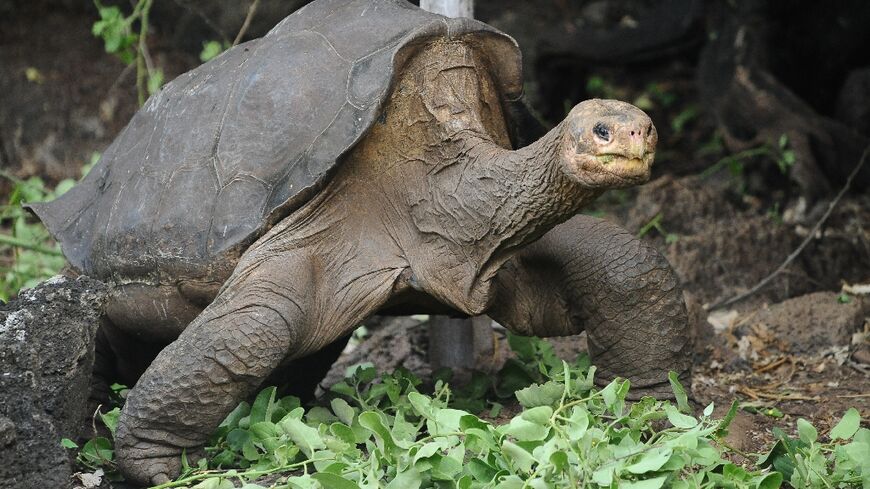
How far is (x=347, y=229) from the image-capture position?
3.72 meters

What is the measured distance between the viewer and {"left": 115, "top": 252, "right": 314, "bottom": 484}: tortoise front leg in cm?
339

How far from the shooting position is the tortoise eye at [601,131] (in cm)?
300

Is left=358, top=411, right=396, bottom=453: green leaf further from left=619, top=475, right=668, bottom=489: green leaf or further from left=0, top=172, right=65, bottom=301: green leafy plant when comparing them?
left=0, top=172, right=65, bottom=301: green leafy plant

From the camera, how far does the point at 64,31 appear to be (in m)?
7.87

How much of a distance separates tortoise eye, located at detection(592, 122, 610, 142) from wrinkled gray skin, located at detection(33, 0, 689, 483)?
0.67 ft

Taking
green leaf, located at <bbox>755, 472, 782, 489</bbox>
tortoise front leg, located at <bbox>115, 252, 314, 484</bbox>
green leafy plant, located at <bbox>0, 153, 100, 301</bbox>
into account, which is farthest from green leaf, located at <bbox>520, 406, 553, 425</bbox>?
green leafy plant, located at <bbox>0, 153, 100, 301</bbox>

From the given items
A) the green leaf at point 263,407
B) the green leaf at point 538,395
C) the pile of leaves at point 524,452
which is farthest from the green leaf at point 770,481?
the green leaf at point 263,407

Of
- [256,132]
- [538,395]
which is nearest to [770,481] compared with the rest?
[538,395]

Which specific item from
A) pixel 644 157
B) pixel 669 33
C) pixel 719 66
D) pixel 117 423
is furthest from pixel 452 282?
pixel 669 33

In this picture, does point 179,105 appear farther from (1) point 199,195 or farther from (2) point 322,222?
(2) point 322,222

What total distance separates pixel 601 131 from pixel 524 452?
2.77 ft

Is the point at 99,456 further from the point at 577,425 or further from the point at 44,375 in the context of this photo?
the point at 577,425

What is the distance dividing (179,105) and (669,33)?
4.51m

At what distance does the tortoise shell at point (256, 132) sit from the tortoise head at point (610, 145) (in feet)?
2.37
